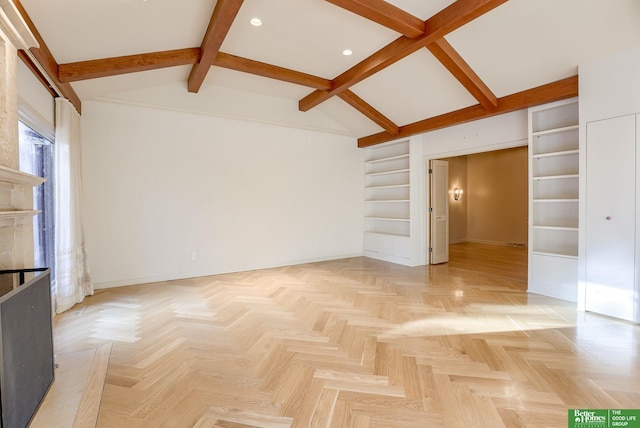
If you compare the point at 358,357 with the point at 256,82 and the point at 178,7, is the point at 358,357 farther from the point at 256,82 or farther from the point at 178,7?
the point at 256,82

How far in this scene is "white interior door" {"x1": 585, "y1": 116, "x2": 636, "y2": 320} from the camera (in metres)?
3.18

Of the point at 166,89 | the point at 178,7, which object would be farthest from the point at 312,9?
the point at 166,89

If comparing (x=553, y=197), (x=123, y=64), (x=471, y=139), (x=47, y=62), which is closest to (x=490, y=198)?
(x=471, y=139)

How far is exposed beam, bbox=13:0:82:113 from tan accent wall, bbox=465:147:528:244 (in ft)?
32.5

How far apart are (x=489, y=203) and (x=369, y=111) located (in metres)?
5.72

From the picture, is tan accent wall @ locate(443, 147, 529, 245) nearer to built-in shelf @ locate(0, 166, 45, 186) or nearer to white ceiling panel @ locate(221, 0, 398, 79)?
white ceiling panel @ locate(221, 0, 398, 79)

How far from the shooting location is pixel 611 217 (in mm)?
3311

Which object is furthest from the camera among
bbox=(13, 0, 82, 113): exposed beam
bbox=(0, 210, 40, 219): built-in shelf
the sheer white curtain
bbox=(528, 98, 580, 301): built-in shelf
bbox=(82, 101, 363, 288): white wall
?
bbox=(82, 101, 363, 288): white wall

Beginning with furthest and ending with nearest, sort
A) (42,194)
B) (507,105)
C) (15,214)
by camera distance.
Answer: (507,105), (42,194), (15,214)

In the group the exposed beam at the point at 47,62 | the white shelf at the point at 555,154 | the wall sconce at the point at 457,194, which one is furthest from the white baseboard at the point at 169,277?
the wall sconce at the point at 457,194

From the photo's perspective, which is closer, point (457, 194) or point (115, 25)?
point (115, 25)

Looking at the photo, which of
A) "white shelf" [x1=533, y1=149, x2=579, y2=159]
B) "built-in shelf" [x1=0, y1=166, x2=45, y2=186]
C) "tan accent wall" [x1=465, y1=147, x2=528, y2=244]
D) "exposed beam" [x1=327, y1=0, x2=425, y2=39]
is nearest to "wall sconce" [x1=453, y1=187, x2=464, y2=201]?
"tan accent wall" [x1=465, y1=147, x2=528, y2=244]

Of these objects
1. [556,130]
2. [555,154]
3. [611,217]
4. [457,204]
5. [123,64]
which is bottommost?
[611,217]

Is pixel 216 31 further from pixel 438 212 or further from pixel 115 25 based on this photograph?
pixel 438 212
